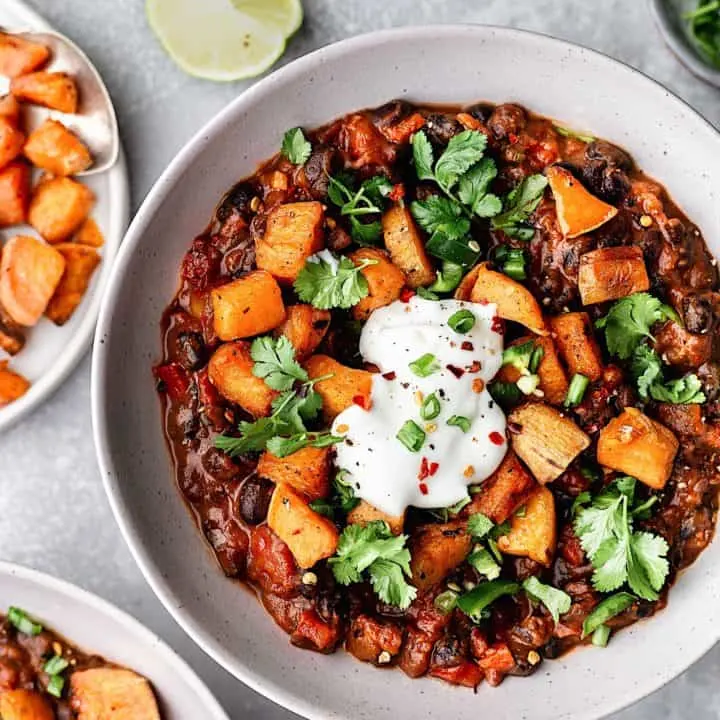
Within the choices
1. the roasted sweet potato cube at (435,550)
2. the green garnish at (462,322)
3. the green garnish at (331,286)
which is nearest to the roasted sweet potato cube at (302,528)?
the roasted sweet potato cube at (435,550)

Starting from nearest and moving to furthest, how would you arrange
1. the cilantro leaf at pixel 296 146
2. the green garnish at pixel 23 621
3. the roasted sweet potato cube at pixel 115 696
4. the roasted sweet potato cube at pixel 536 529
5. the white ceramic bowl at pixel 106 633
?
1. the roasted sweet potato cube at pixel 536 529
2. the cilantro leaf at pixel 296 146
3. the white ceramic bowl at pixel 106 633
4. the roasted sweet potato cube at pixel 115 696
5. the green garnish at pixel 23 621

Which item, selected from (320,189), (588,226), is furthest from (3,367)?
(588,226)

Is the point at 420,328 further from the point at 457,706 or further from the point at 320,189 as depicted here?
the point at 457,706

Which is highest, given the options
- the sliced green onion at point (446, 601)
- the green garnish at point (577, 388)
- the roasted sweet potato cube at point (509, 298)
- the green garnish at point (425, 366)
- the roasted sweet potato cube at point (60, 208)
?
the roasted sweet potato cube at point (509, 298)

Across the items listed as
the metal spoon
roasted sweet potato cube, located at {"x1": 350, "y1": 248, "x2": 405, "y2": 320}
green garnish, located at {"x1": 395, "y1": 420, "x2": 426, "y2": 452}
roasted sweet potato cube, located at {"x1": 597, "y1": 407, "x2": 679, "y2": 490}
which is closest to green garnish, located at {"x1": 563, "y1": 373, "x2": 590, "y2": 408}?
roasted sweet potato cube, located at {"x1": 597, "y1": 407, "x2": 679, "y2": 490}

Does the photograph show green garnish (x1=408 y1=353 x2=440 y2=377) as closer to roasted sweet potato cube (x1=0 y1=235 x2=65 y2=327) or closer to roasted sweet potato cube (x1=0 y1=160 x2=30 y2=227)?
roasted sweet potato cube (x1=0 y1=235 x2=65 y2=327)

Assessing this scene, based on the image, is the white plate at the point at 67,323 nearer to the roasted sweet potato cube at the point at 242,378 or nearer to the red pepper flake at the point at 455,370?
the roasted sweet potato cube at the point at 242,378

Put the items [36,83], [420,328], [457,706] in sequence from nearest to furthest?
[420,328] < [457,706] < [36,83]
